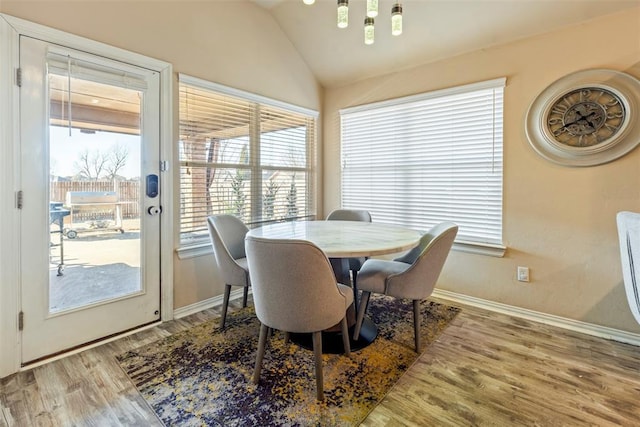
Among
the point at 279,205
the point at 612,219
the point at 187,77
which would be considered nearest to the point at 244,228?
the point at 279,205

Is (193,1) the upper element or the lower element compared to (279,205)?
upper

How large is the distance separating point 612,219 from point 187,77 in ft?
11.6

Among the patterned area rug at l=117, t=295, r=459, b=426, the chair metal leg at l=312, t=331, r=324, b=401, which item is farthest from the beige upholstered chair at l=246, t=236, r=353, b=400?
the patterned area rug at l=117, t=295, r=459, b=426

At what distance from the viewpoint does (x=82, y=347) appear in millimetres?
2156

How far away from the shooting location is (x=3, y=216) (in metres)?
1.82

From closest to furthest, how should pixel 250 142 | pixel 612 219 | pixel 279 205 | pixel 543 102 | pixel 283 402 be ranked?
pixel 283 402 < pixel 612 219 < pixel 543 102 < pixel 250 142 < pixel 279 205

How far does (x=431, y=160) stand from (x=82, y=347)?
3.34m

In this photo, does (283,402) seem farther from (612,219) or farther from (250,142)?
(612,219)

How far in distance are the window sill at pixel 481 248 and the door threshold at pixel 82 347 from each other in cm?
279

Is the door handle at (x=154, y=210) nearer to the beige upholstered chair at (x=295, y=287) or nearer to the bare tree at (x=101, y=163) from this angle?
the bare tree at (x=101, y=163)

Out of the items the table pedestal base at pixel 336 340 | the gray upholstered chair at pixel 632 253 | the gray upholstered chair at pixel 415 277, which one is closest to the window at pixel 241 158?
the table pedestal base at pixel 336 340

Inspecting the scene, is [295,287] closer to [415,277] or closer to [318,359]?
[318,359]

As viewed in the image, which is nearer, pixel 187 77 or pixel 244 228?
pixel 187 77

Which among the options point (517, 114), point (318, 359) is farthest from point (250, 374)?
point (517, 114)
